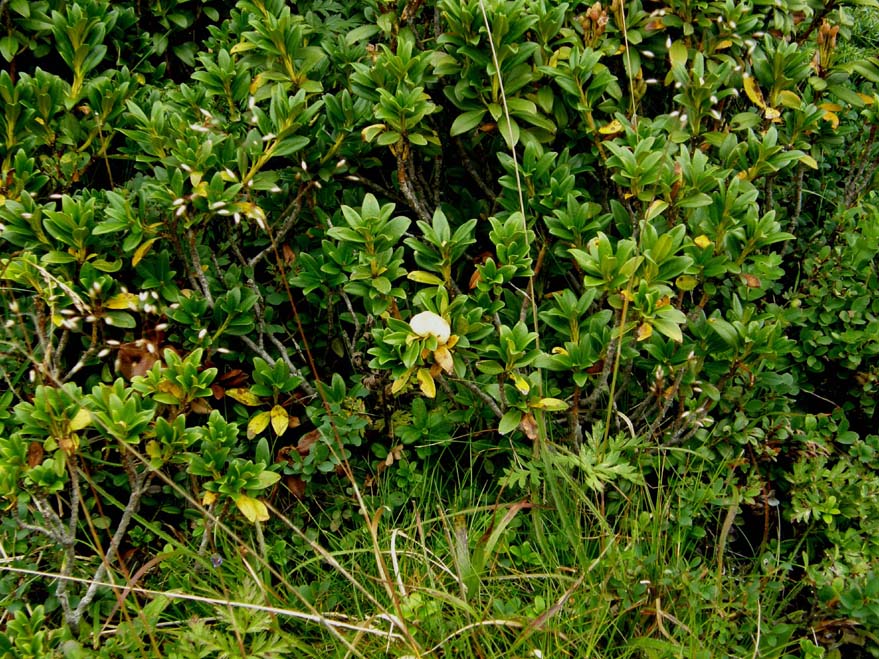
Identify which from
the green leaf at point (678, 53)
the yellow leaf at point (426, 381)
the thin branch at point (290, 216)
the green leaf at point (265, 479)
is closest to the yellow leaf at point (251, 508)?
the green leaf at point (265, 479)

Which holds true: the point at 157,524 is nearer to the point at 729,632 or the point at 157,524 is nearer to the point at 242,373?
the point at 242,373

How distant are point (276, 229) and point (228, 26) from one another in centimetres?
78

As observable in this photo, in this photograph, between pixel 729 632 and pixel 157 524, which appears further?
pixel 157 524

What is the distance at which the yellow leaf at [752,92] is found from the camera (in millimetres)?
2793

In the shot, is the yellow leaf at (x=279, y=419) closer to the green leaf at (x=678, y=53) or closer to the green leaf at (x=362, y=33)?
the green leaf at (x=362, y=33)

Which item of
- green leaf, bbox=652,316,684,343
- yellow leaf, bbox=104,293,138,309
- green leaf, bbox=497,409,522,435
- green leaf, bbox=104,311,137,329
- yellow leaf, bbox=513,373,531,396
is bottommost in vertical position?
green leaf, bbox=497,409,522,435

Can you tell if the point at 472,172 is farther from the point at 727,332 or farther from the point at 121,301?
the point at 121,301

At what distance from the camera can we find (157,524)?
2600mm

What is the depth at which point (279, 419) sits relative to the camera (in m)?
2.63

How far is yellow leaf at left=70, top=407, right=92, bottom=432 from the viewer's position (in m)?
2.26

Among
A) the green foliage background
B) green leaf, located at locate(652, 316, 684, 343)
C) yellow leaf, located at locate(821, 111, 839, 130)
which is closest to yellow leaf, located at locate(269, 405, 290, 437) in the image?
the green foliage background

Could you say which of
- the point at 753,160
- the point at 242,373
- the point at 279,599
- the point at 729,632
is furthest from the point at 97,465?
the point at 753,160

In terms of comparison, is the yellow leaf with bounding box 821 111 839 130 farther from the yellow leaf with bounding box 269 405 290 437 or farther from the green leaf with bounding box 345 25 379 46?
the yellow leaf with bounding box 269 405 290 437

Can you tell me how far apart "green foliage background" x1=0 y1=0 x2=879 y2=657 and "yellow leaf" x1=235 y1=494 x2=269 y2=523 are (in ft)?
0.14
